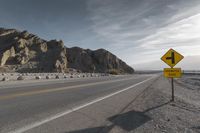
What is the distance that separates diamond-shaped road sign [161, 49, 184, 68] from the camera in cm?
882

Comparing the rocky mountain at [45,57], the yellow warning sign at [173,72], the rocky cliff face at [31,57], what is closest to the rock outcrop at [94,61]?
the rocky mountain at [45,57]

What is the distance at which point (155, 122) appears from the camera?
5195mm

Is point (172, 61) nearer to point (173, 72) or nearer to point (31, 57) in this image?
point (173, 72)

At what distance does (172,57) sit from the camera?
29.3ft

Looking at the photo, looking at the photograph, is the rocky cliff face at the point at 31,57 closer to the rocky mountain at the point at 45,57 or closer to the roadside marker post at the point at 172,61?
the rocky mountain at the point at 45,57

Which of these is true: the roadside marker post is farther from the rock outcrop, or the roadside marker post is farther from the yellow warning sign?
the rock outcrop

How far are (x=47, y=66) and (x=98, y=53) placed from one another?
38.0 meters

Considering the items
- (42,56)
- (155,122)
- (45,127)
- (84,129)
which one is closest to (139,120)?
(155,122)

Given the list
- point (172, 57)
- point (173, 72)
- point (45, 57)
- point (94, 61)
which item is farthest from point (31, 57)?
point (173, 72)

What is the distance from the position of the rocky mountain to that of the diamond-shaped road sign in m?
63.2

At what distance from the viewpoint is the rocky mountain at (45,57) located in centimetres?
7106

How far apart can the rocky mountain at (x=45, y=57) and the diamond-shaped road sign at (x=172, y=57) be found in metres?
63.2

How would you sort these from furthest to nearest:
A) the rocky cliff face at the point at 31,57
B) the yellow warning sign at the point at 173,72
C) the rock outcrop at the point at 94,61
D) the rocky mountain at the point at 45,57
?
the rock outcrop at the point at 94,61 → the rocky mountain at the point at 45,57 → the rocky cliff face at the point at 31,57 → the yellow warning sign at the point at 173,72

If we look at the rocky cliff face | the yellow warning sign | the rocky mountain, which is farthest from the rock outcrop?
the yellow warning sign
